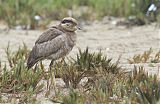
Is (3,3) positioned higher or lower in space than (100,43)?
higher

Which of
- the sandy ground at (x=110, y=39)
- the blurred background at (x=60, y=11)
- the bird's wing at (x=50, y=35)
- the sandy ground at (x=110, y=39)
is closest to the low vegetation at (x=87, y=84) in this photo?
the bird's wing at (x=50, y=35)

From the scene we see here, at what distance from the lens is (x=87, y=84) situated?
649 centimetres

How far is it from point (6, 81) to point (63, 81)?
2.36 ft

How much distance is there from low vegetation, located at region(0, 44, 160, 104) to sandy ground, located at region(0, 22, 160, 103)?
1.64m

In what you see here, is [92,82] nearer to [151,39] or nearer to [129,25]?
[151,39]

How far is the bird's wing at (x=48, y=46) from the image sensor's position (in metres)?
7.00

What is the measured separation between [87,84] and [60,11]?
20.4 feet

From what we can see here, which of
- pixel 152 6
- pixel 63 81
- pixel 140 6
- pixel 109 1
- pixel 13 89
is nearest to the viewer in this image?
pixel 13 89

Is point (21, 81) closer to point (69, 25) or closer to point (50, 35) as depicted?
point (50, 35)

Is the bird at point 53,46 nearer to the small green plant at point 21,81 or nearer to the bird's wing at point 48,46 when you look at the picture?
the bird's wing at point 48,46

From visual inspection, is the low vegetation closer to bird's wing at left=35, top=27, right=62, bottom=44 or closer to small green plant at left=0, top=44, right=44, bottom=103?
small green plant at left=0, top=44, right=44, bottom=103

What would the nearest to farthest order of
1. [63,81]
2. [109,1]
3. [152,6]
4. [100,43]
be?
[63,81] < [152,6] < [100,43] < [109,1]

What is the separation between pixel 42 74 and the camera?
6855 millimetres

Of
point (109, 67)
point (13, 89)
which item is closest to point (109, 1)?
point (109, 67)
